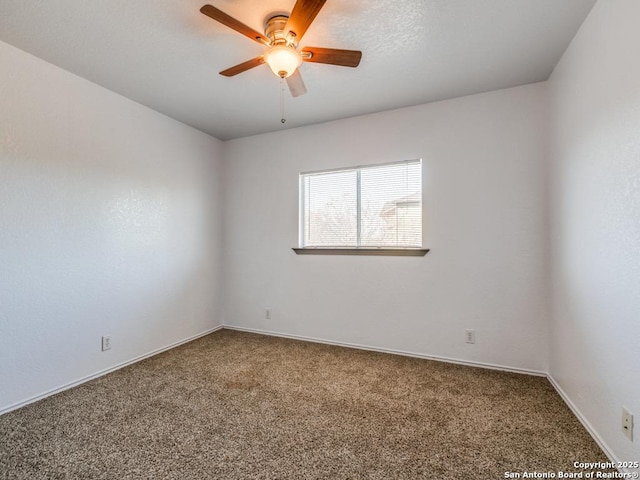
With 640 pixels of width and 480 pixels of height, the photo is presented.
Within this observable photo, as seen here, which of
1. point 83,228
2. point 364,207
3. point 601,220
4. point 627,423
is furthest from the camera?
point 364,207

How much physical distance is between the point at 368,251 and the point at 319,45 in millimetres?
1898

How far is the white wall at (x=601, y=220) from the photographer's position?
55.1 inches

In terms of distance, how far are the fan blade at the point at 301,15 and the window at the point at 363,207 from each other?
5.82ft

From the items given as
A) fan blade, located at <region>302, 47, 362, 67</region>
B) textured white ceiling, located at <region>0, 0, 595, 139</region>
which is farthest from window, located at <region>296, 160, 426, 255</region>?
fan blade, located at <region>302, 47, 362, 67</region>

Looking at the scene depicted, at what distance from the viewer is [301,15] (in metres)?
1.47

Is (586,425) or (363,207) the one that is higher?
(363,207)

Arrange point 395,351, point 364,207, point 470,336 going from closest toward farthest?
point 470,336 → point 395,351 → point 364,207

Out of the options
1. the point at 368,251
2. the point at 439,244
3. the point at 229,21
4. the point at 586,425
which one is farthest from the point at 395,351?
the point at 229,21

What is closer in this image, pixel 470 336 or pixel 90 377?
pixel 90 377

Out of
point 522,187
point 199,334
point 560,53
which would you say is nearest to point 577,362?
point 522,187

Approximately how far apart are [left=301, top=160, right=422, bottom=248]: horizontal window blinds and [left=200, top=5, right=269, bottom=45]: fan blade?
182 centimetres

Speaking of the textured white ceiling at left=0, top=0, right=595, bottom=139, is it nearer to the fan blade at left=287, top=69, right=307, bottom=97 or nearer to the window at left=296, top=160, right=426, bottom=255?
the fan blade at left=287, top=69, right=307, bottom=97

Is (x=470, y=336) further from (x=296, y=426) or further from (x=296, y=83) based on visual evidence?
(x=296, y=83)

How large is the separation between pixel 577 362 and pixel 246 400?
2266 millimetres
